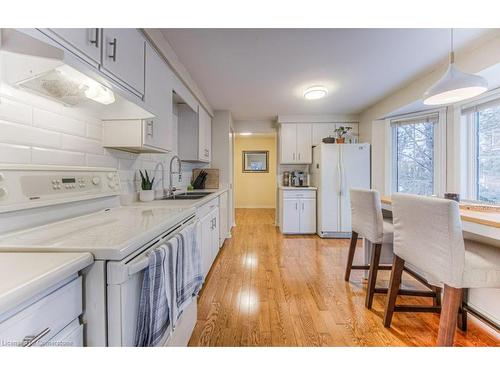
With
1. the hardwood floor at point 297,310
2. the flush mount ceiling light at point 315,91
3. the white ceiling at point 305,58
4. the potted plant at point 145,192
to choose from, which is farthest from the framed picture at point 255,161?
the potted plant at point 145,192

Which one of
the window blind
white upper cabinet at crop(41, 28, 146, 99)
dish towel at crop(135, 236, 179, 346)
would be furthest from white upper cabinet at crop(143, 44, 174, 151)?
the window blind

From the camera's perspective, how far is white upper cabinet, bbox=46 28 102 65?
83 centimetres

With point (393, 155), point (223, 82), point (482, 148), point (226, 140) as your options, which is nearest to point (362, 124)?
point (393, 155)

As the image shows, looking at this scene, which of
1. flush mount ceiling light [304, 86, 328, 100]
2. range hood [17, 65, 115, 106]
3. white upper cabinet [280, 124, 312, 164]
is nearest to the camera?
range hood [17, 65, 115, 106]

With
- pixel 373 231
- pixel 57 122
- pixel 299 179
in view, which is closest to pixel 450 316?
pixel 373 231

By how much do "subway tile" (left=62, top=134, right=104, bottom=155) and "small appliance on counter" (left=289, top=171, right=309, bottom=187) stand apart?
357cm

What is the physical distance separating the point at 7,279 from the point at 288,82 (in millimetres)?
2959

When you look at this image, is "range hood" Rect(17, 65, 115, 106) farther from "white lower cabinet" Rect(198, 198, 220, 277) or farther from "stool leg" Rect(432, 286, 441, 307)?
"stool leg" Rect(432, 286, 441, 307)

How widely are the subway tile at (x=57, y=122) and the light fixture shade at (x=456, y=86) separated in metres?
2.28

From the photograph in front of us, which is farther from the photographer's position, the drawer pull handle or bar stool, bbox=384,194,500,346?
bar stool, bbox=384,194,500,346

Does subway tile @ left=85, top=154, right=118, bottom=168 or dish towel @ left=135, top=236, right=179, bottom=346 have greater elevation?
subway tile @ left=85, top=154, right=118, bottom=168

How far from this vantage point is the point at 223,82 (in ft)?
9.37

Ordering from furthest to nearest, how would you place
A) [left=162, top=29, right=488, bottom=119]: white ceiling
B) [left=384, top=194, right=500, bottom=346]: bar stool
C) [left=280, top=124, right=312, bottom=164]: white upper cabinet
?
[left=280, top=124, right=312, bottom=164]: white upper cabinet → [left=162, top=29, right=488, bottom=119]: white ceiling → [left=384, top=194, right=500, bottom=346]: bar stool
